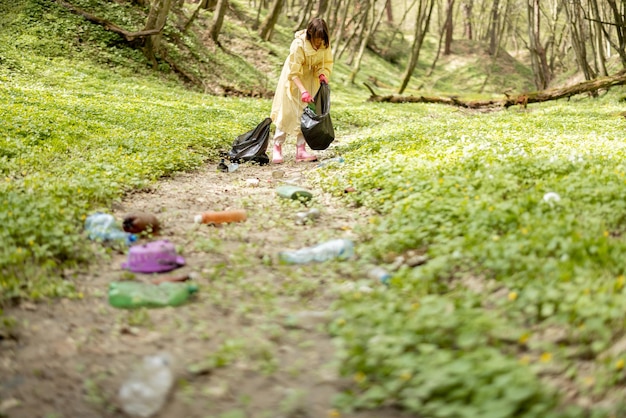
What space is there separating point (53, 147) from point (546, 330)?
6583mm

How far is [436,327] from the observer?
299 centimetres

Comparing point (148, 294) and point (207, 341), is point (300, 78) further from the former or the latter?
point (207, 341)

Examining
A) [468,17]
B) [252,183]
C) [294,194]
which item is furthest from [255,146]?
[468,17]

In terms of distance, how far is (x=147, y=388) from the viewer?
273 cm

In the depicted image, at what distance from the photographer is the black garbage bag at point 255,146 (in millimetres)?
8992

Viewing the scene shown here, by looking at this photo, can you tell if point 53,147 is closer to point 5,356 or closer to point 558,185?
point 5,356

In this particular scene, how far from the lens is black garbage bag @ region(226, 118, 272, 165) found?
8992 mm

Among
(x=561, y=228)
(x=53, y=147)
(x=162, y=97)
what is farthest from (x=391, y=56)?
(x=561, y=228)

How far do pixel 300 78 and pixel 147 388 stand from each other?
642cm

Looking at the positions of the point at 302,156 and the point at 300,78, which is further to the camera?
the point at 302,156

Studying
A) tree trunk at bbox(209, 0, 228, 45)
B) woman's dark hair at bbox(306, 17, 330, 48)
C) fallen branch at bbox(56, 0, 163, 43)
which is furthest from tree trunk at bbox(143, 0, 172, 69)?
woman's dark hair at bbox(306, 17, 330, 48)

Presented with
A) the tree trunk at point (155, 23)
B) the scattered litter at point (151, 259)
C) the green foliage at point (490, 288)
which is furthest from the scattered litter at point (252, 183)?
the tree trunk at point (155, 23)

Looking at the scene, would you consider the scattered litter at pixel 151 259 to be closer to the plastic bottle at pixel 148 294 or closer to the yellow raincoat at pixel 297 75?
the plastic bottle at pixel 148 294

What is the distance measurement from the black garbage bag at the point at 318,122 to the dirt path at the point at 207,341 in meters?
3.52
